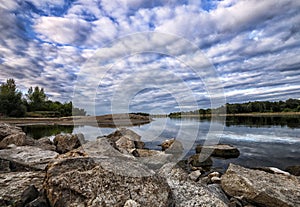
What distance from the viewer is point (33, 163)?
282 inches

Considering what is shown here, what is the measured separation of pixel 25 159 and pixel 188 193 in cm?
578

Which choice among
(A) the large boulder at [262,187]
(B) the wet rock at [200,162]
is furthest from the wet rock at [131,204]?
(B) the wet rock at [200,162]

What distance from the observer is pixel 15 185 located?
4566mm

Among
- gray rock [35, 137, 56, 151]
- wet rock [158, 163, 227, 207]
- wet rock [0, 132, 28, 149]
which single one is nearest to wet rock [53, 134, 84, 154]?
gray rock [35, 137, 56, 151]

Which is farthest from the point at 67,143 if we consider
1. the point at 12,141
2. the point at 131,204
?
the point at 131,204

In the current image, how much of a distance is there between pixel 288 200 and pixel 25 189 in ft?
19.5

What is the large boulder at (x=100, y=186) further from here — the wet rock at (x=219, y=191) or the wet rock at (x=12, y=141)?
the wet rock at (x=12, y=141)

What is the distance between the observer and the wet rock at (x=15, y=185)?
4129 millimetres

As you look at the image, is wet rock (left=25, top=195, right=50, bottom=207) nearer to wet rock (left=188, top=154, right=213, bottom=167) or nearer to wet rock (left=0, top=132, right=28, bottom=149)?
wet rock (left=0, top=132, right=28, bottom=149)

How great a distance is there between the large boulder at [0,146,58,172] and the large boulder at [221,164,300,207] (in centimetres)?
569

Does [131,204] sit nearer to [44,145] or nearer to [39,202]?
[39,202]

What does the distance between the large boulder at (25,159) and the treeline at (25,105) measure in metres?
58.0

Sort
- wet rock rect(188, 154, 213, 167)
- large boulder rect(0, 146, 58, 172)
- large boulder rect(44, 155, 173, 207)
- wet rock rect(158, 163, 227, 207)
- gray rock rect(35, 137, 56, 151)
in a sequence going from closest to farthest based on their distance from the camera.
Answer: large boulder rect(44, 155, 173, 207), wet rock rect(158, 163, 227, 207), large boulder rect(0, 146, 58, 172), wet rock rect(188, 154, 213, 167), gray rock rect(35, 137, 56, 151)

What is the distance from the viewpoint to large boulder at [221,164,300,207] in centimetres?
516
